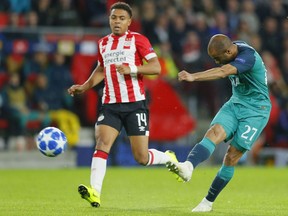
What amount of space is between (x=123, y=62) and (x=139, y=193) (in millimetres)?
3120

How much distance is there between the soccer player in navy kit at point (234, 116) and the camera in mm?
9812

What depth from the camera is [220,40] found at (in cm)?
984

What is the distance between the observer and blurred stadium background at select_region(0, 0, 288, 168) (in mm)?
18953

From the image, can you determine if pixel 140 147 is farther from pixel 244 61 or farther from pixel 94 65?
pixel 94 65

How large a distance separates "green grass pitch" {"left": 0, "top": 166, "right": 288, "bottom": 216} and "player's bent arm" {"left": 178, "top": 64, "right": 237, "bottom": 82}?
1.52 metres

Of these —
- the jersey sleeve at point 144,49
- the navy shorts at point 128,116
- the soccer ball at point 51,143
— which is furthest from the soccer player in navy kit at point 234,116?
the soccer ball at point 51,143

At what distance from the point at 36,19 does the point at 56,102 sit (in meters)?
2.05

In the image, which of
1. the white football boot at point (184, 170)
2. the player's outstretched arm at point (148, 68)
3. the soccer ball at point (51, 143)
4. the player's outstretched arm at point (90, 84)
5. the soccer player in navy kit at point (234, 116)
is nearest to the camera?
the white football boot at point (184, 170)

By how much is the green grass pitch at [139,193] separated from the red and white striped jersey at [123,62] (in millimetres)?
1331

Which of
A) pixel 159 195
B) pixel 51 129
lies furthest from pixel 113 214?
pixel 159 195

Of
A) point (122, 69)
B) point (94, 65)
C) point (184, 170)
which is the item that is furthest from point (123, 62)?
point (94, 65)

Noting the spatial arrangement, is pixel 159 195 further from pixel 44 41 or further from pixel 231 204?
pixel 44 41

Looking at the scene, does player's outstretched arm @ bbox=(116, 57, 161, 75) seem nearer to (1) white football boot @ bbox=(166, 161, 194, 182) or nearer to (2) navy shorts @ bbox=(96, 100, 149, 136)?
(2) navy shorts @ bbox=(96, 100, 149, 136)

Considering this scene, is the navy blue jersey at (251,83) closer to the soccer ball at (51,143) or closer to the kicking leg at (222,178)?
the kicking leg at (222,178)
